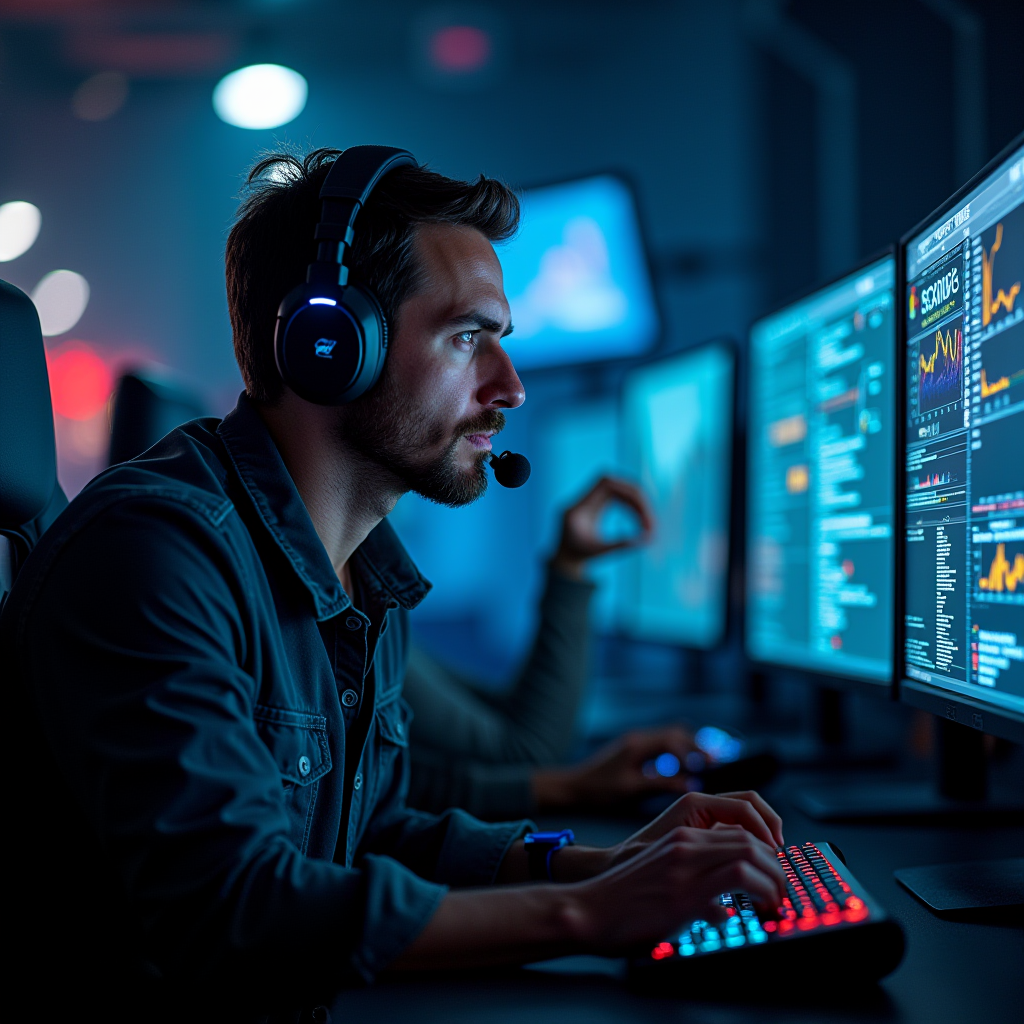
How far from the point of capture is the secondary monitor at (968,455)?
0.66 m

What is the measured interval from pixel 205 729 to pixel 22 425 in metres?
0.39

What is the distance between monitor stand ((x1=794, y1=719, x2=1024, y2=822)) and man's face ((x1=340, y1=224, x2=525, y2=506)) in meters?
0.52

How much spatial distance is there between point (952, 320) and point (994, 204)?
10 cm

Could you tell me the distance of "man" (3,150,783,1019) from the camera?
524mm

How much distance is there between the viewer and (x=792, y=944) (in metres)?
0.54

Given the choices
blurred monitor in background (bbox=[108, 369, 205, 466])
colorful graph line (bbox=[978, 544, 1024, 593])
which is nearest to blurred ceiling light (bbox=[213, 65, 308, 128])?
blurred monitor in background (bbox=[108, 369, 205, 466])

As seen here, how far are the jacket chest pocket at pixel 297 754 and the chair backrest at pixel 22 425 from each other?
0.28m

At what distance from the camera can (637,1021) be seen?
53 centimetres

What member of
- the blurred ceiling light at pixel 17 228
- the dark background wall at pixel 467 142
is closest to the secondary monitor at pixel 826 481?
the dark background wall at pixel 467 142

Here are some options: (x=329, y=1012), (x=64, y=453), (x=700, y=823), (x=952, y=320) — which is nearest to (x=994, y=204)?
(x=952, y=320)

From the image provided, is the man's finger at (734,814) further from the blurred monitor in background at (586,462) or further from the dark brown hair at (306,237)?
the blurred monitor in background at (586,462)

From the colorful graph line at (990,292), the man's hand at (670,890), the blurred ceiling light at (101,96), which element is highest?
the blurred ceiling light at (101,96)

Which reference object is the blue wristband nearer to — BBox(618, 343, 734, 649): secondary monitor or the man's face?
the man's face

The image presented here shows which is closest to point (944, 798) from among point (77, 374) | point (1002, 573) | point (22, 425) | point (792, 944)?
point (1002, 573)
